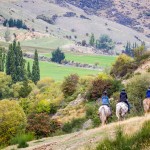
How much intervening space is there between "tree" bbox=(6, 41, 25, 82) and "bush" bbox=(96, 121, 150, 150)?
137421 millimetres

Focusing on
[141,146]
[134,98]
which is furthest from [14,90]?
[141,146]

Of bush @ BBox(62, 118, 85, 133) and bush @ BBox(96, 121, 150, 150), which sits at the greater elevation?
bush @ BBox(96, 121, 150, 150)

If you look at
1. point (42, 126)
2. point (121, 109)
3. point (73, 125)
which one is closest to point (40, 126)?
point (42, 126)

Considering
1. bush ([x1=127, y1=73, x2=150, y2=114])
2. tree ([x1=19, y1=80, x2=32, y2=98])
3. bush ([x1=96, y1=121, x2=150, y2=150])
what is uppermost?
bush ([x1=96, y1=121, x2=150, y2=150])

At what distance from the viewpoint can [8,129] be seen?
2734 inches

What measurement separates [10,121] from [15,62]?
277 feet

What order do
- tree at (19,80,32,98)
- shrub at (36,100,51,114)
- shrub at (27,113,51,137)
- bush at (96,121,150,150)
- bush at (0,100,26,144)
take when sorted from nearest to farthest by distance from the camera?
bush at (96,121,150,150) < shrub at (27,113,51,137) < bush at (0,100,26,144) < shrub at (36,100,51,114) < tree at (19,80,32,98)

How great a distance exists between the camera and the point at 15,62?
155375 mm

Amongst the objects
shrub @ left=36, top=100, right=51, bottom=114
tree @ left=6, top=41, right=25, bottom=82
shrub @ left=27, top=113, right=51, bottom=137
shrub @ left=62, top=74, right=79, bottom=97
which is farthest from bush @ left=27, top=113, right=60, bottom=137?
tree @ left=6, top=41, right=25, bottom=82

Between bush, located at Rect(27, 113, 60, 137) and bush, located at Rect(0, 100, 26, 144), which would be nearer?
bush, located at Rect(27, 113, 60, 137)

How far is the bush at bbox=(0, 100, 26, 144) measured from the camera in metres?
68.2

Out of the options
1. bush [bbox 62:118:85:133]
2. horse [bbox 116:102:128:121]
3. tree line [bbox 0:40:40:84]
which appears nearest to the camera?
horse [bbox 116:102:128:121]

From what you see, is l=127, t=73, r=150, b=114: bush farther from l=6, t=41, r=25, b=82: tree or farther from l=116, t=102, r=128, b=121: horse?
l=6, t=41, r=25, b=82: tree

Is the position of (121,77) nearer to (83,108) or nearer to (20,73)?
(83,108)
